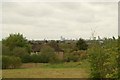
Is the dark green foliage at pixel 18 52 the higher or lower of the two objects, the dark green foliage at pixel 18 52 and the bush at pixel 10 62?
the higher

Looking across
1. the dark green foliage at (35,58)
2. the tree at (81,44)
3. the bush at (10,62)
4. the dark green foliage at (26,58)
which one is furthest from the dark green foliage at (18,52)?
the tree at (81,44)

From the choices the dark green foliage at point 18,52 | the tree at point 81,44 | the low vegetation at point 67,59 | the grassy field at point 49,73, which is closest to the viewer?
the low vegetation at point 67,59

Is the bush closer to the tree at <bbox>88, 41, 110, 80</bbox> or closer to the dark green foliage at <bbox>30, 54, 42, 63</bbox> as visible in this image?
the dark green foliage at <bbox>30, 54, 42, 63</bbox>

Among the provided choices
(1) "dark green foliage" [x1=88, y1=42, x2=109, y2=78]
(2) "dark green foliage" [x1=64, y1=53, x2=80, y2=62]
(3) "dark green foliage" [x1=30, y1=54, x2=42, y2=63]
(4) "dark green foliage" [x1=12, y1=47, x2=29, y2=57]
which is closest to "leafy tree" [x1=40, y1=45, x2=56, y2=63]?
(3) "dark green foliage" [x1=30, y1=54, x2=42, y2=63]

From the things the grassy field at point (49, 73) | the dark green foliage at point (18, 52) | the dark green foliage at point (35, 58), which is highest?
the dark green foliage at point (18, 52)

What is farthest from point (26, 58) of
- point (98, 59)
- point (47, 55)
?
point (98, 59)

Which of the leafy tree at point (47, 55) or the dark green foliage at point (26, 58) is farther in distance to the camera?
the leafy tree at point (47, 55)

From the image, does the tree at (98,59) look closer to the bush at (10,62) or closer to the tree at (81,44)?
the bush at (10,62)

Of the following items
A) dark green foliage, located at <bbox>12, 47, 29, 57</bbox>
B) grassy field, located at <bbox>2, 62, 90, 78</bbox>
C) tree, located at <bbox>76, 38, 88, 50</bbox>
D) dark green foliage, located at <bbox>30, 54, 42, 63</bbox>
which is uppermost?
tree, located at <bbox>76, 38, 88, 50</bbox>

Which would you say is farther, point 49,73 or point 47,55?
point 47,55

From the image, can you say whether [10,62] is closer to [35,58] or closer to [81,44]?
[35,58]

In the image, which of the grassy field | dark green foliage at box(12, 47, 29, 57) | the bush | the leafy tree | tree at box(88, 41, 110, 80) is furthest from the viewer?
the leafy tree

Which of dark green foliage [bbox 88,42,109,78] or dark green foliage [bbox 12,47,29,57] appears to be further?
dark green foliage [bbox 12,47,29,57]

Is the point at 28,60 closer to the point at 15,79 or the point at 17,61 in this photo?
the point at 17,61
